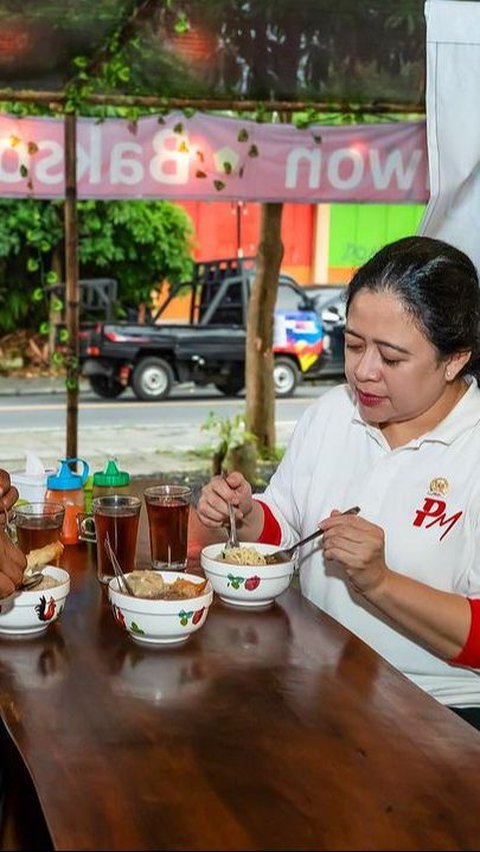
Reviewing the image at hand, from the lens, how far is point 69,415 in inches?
213

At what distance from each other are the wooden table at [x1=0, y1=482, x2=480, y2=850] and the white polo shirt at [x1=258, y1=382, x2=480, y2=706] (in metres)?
0.26

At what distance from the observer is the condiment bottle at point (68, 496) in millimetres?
2443

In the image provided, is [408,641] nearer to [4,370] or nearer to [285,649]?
[285,649]

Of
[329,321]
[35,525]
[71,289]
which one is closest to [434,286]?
[35,525]

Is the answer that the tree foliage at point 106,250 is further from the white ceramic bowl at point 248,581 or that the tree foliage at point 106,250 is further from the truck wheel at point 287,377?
the white ceramic bowl at point 248,581

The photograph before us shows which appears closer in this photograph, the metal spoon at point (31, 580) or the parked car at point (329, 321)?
the metal spoon at point (31, 580)

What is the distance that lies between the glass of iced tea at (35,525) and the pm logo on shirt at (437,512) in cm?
76

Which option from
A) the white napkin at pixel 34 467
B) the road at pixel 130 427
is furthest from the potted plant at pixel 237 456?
the white napkin at pixel 34 467

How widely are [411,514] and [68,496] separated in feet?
2.79

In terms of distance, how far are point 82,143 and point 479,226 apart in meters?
2.79

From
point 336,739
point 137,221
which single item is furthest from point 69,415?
point 137,221

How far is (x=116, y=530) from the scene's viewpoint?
2084 millimetres

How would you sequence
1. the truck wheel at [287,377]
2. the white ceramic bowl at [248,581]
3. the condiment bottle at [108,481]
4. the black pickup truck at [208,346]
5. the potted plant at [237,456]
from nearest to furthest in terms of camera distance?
1. the white ceramic bowl at [248,581]
2. the condiment bottle at [108,481]
3. the potted plant at [237,456]
4. the black pickup truck at [208,346]
5. the truck wheel at [287,377]

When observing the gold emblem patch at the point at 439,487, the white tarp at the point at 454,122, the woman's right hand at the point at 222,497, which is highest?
the white tarp at the point at 454,122
